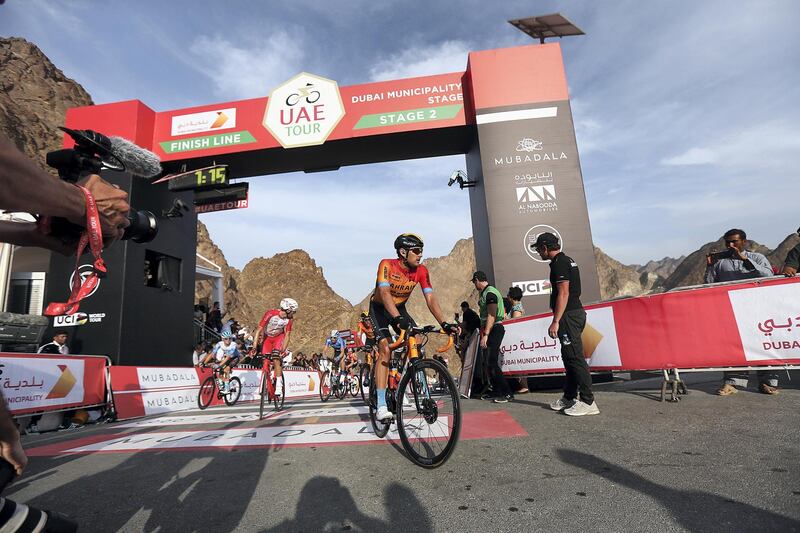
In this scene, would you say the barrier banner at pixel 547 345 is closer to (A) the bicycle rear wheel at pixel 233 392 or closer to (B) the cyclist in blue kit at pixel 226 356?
(B) the cyclist in blue kit at pixel 226 356

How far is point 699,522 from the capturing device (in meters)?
1.85

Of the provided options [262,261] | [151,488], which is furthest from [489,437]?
[262,261]

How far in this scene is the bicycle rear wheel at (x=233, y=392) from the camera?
33.2ft

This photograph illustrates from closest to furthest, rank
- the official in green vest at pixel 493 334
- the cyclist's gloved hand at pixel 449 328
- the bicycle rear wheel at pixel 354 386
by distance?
the cyclist's gloved hand at pixel 449 328 < the official in green vest at pixel 493 334 < the bicycle rear wheel at pixel 354 386

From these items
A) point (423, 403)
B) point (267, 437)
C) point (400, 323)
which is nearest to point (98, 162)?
point (400, 323)

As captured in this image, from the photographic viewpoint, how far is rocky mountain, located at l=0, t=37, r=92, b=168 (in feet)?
115

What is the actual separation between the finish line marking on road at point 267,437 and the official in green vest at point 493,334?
139 cm

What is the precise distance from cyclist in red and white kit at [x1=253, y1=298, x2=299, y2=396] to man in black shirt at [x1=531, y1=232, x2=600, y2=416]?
483 cm

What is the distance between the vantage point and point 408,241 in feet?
13.4

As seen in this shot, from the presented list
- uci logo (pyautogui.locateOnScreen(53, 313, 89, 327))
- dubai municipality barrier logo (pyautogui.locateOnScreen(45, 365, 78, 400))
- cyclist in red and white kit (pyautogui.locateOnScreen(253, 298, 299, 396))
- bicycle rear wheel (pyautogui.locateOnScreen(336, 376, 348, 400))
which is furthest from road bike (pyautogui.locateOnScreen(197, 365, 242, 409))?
uci logo (pyautogui.locateOnScreen(53, 313, 89, 327))

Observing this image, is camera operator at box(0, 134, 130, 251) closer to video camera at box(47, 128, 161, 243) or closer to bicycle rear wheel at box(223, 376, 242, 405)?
video camera at box(47, 128, 161, 243)

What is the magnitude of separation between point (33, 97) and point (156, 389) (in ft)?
163

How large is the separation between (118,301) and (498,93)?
1223 centimetres

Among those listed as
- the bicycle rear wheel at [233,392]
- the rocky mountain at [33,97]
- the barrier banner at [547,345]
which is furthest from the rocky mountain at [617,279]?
the rocky mountain at [33,97]
